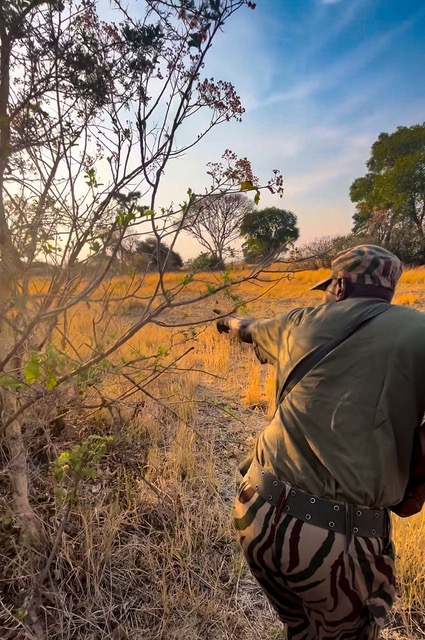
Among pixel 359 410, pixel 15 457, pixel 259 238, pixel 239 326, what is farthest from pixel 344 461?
pixel 15 457

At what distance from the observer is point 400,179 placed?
25.2 m

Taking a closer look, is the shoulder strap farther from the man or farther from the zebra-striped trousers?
the zebra-striped trousers

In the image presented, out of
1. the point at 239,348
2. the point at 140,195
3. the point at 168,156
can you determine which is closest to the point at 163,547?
the point at 140,195

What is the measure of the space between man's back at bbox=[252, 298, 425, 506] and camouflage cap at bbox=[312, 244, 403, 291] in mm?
87

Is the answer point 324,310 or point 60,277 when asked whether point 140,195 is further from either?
point 324,310

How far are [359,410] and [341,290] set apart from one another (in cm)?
45

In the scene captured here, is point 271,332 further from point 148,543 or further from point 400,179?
point 400,179

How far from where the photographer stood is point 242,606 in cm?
202

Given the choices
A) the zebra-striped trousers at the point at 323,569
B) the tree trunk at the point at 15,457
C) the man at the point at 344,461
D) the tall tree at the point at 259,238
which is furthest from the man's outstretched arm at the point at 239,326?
the tree trunk at the point at 15,457

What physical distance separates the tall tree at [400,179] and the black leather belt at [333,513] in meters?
24.3

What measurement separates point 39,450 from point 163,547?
966mm

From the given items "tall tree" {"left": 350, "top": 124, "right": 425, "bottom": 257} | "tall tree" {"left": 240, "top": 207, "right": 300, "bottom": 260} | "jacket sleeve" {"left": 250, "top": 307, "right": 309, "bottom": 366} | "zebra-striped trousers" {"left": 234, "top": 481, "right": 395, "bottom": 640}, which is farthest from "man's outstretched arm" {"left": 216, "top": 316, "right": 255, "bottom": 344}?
"tall tree" {"left": 350, "top": 124, "right": 425, "bottom": 257}

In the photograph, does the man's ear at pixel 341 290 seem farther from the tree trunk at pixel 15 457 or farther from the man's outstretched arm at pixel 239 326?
the tree trunk at pixel 15 457

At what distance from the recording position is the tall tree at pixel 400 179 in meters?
24.7
